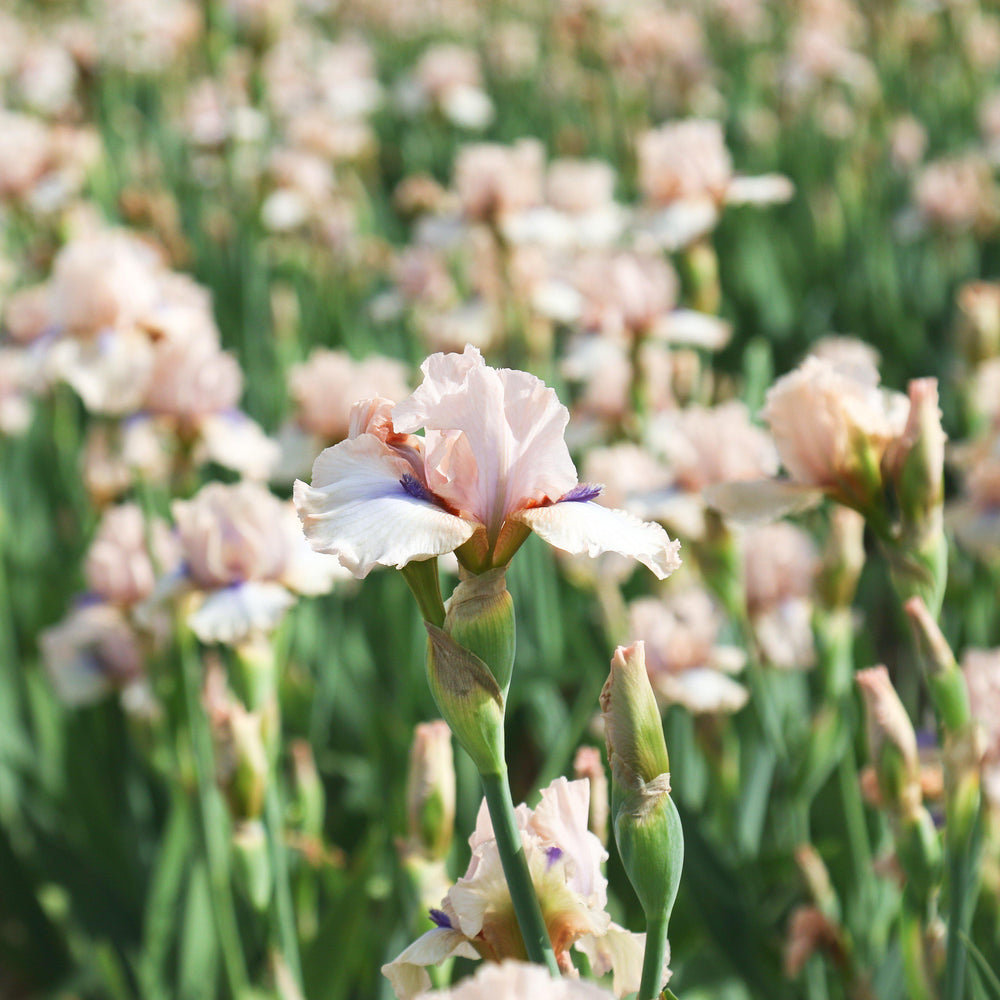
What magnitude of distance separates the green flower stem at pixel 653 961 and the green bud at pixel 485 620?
0.16 meters

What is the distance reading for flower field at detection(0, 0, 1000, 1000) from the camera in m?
0.66

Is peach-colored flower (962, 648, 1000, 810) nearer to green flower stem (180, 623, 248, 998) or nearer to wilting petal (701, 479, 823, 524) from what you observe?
wilting petal (701, 479, 823, 524)

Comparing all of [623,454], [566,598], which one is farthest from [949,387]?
[623,454]

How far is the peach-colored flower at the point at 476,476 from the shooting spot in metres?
0.63

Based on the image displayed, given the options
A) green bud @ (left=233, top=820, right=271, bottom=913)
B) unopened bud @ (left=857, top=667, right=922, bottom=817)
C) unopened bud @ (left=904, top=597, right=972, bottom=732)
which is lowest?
green bud @ (left=233, top=820, right=271, bottom=913)

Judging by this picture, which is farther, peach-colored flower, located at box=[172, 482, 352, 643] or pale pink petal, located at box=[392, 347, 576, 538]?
peach-colored flower, located at box=[172, 482, 352, 643]

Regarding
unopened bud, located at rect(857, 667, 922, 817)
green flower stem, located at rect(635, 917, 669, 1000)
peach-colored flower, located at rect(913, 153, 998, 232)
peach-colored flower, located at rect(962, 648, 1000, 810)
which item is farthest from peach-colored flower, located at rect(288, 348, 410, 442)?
peach-colored flower, located at rect(913, 153, 998, 232)

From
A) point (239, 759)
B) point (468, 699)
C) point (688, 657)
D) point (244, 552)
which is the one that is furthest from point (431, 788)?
point (688, 657)

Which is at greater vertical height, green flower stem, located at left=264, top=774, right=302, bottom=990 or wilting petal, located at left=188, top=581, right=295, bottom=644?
wilting petal, located at left=188, top=581, right=295, bottom=644

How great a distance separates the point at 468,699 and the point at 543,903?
0.15 metres

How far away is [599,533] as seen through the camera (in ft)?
2.06

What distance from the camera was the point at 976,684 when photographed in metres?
1.19

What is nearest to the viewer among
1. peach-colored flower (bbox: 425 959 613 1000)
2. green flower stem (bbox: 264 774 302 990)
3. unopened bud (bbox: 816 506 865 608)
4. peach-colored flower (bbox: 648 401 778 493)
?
peach-colored flower (bbox: 425 959 613 1000)

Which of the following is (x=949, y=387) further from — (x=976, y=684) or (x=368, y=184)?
(x=368, y=184)
